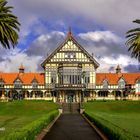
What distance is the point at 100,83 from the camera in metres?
116

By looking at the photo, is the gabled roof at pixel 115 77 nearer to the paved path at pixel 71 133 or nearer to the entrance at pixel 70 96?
the entrance at pixel 70 96

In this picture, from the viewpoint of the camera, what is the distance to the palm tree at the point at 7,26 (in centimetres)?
4594

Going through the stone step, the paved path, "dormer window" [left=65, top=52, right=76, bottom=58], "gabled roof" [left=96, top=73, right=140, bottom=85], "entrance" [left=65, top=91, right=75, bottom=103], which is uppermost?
"dormer window" [left=65, top=52, right=76, bottom=58]

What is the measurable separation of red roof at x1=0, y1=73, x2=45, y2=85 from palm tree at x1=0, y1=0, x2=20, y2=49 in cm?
6816

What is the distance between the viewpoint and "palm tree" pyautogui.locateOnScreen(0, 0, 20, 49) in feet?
151

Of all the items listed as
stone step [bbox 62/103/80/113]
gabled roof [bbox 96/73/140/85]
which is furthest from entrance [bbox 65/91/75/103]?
stone step [bbox 62/103/80/113]

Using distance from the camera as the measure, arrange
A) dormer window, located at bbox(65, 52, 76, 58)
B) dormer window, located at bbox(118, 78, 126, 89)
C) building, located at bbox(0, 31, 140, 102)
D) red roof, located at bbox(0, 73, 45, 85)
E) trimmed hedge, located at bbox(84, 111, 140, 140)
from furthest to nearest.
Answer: dormer window, located at bbox(118, 78, 126, 89) < red roof, located at bbox(0, 73, 45, 85) < building, located at bbox(0, 31, 140, 102) < dormer window, located at bbox(65, 52, 76, 58) < trimmed hedge, located at bbox(84, 111, 140, 140)

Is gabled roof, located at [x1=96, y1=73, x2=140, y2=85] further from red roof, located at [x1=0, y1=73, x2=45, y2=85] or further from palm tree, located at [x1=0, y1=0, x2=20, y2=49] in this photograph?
palm tree, located at [x1=0, y1=0, x2=20, y2=49]

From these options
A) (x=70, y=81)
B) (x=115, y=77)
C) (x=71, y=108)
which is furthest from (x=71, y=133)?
(x=115, y=77)

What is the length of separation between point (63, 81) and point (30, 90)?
10863 millimetres

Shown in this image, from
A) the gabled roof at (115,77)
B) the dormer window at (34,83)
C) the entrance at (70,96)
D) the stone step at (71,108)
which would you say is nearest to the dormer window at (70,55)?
the entrance at (70,96)

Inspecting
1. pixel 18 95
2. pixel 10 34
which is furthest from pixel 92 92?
pixel 10 34

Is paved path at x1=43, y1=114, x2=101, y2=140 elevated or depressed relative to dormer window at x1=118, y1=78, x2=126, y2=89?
depressed

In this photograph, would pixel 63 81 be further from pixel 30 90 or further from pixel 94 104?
pixel 94 104
